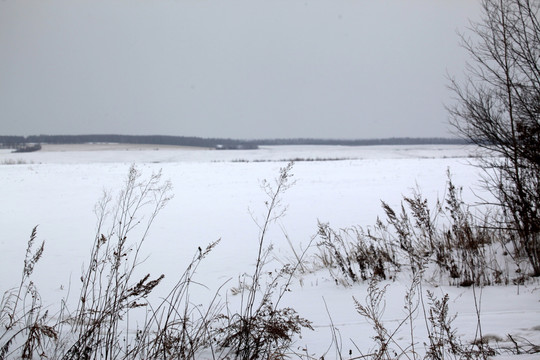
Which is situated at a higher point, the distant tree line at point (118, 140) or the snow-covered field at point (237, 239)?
the distant tree line at point (118, 140)

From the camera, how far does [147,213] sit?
12477mm

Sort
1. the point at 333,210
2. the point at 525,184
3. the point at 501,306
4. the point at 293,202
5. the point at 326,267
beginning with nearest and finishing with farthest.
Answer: the point at 501,306, the point at 525,184, the point at 326,267, the point at 333,210, the point at 293,202

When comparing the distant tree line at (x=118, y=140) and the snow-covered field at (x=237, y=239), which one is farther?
the distant tree line at (x=118, y=140)

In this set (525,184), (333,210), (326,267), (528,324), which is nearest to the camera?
(528,324)

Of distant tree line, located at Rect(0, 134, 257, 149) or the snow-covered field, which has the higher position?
distant tree line, located at Rect(0, 134, 257, 149)

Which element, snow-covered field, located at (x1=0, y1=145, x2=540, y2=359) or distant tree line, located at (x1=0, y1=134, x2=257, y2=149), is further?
distant tree line, located at (x1=0, y1=134, x2=257, y2=149)

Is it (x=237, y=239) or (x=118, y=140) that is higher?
(x=118, y=140)

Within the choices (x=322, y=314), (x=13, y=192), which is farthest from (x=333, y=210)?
(x=13, y=192)

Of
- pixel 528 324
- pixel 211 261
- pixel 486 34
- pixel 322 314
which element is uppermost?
pixel 486 34

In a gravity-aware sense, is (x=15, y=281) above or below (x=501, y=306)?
below

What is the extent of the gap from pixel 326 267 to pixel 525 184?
2968 mm

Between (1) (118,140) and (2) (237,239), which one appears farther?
(1) (118,140)

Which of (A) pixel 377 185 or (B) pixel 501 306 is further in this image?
(A) pixel 377 185

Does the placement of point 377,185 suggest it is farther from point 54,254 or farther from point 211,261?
point 54,254
